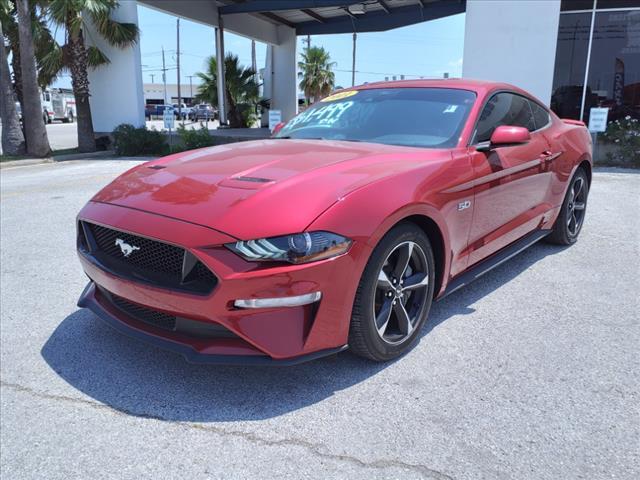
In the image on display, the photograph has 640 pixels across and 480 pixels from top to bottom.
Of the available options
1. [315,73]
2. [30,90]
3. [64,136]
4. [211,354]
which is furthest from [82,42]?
[315,73]

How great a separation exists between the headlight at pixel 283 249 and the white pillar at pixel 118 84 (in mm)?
15091

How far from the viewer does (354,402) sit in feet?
8.27

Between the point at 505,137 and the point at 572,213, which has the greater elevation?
the point at 505,137

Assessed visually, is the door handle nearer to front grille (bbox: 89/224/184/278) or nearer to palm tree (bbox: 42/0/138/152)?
front grille (bbox: 89/224/184/278)

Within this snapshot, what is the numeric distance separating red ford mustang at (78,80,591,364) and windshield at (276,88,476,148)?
0.05ft

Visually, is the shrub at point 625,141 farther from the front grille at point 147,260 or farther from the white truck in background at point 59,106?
the white truck in background at point 59,106

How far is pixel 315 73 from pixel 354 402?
33.4 meters

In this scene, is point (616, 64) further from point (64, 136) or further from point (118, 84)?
point (64, 136)

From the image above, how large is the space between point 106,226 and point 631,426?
2.70m

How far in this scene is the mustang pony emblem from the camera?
8.59ft

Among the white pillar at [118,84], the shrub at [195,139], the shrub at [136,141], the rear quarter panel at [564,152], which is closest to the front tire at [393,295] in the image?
the rear quarter panel at [564,152]

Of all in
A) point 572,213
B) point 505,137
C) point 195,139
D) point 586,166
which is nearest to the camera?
point 505,137

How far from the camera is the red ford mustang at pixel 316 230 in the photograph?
7.56 feet

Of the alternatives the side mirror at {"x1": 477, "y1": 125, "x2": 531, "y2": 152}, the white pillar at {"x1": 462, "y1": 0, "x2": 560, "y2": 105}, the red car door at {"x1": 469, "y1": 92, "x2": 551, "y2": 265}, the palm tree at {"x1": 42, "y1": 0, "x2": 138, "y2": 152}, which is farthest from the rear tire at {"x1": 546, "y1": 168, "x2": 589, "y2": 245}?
the palm tree at {"x1": 42, "y1": 0, "x2": 138, "y2": 152}
